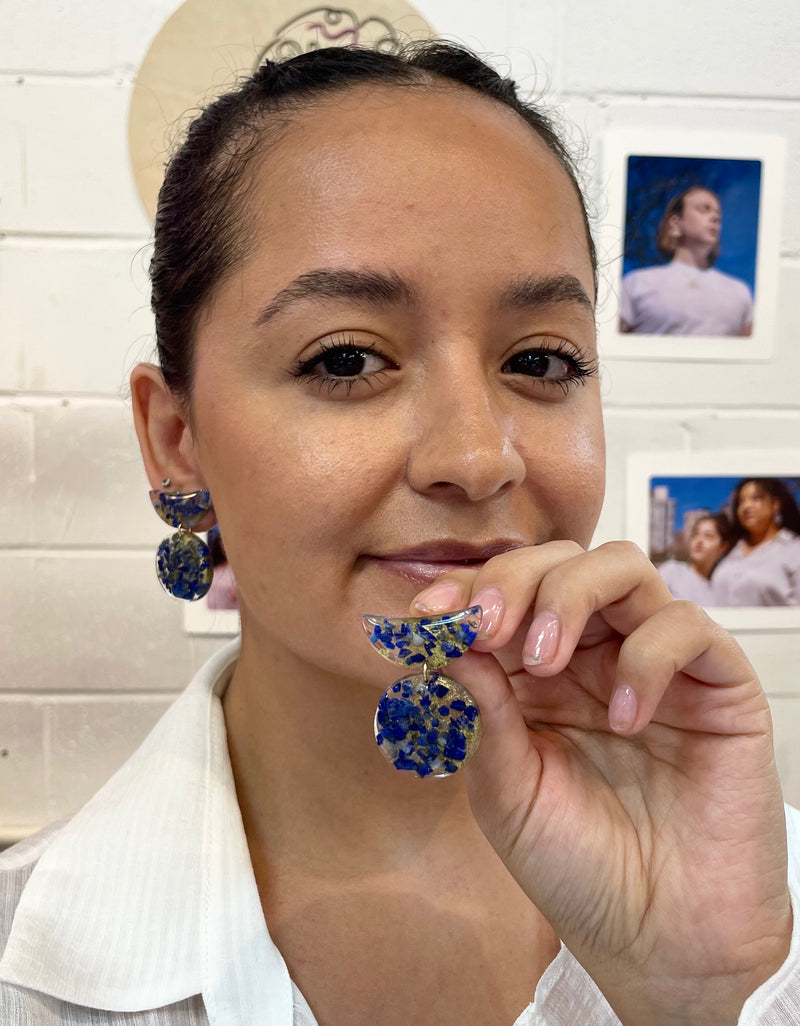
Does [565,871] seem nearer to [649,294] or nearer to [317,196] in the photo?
[317,196]

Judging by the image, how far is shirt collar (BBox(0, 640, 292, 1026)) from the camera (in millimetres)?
869

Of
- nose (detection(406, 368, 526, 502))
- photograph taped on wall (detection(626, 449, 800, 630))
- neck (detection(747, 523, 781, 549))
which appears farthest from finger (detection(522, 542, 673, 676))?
neck (detection(747, 523, 781, 549))

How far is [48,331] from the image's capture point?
147 centimetres

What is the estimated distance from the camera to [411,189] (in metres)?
0.83

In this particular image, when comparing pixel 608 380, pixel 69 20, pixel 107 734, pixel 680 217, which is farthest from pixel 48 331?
pixel 680 217

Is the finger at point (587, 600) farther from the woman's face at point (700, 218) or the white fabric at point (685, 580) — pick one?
the woman's face at point (700, 218)

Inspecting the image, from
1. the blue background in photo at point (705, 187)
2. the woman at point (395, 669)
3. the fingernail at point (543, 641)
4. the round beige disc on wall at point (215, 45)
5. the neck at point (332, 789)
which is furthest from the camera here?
the blue background in photo at point (705, 187)

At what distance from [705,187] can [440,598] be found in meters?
1.18

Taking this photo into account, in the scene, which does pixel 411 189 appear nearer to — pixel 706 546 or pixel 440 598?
pixel 440 598

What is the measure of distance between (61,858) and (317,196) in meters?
0.72

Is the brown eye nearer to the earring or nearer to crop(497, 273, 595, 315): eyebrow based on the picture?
crop(497, 273, 595, 315): eyebrow

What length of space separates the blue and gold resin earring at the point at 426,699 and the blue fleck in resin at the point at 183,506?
1.36ft

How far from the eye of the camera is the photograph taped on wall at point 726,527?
160 cm

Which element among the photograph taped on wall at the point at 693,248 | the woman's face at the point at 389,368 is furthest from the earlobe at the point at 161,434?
the photograph taped on wall at the point at 693,248
